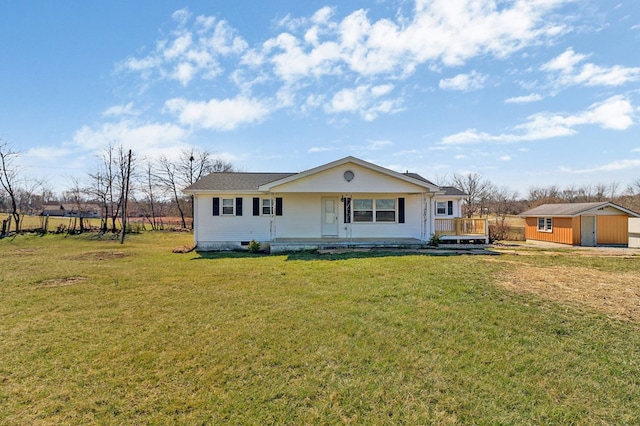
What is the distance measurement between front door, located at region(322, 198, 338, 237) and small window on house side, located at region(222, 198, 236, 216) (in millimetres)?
4564

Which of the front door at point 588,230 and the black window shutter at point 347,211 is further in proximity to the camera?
the front door at point 588,230

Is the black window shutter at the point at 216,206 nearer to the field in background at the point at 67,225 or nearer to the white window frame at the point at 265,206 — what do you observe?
→ the white window frame at the point at 265,206

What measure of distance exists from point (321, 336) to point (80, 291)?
21.2 feet

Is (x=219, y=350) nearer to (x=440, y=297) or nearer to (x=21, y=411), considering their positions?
(x=21, y=411)

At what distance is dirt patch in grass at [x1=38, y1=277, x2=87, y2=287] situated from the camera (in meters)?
8.48

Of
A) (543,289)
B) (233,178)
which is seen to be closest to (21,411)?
(543,289)

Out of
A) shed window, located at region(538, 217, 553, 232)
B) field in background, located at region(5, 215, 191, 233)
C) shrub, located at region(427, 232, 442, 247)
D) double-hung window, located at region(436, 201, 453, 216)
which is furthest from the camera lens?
field in background, located at region(5, 215, 191, 233)

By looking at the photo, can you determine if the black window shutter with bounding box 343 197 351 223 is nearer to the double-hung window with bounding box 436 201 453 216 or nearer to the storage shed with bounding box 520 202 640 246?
the double-hung window with bounding box 436 201 453 216

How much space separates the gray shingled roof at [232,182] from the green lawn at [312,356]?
8.35 m

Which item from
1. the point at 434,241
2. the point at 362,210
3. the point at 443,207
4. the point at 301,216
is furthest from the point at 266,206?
the point at 443,207

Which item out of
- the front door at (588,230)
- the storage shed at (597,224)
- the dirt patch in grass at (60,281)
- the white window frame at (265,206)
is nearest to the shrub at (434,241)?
the white window frame at (265,206)

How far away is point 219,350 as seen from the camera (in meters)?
4.52

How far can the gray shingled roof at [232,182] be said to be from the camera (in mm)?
15823

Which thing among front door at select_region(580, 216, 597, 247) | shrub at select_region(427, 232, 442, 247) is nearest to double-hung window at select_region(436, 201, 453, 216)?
shrub at select_region(427, 232, 442, 247)
